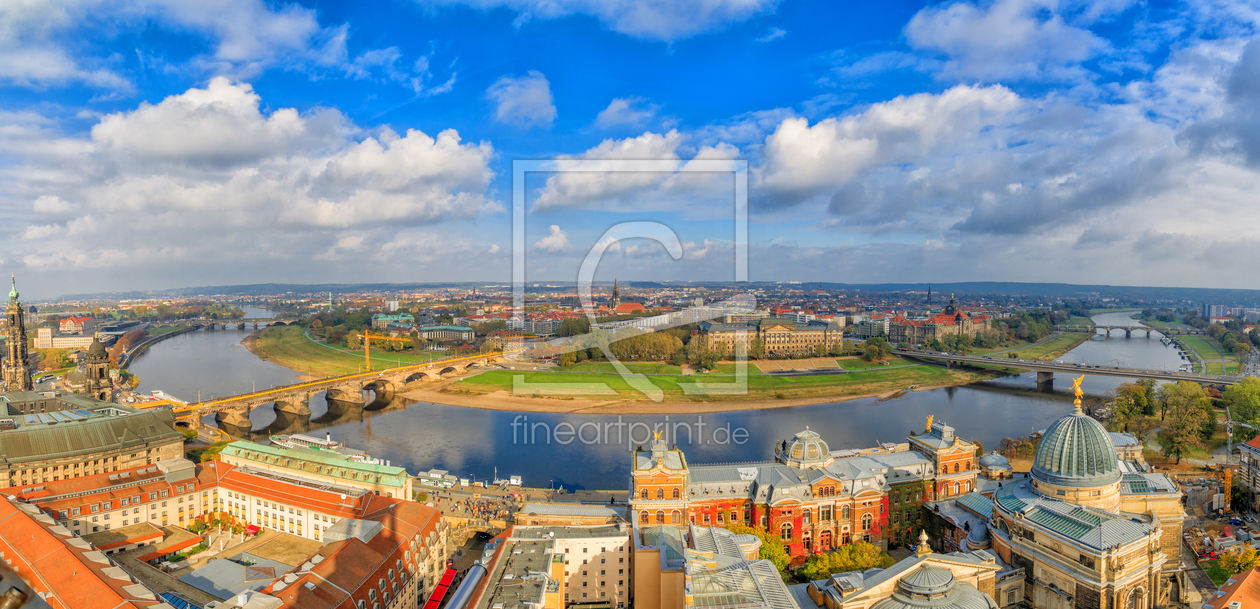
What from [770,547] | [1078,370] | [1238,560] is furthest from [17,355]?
[1078,370]

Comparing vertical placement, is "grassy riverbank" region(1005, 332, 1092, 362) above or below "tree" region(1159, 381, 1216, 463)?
below

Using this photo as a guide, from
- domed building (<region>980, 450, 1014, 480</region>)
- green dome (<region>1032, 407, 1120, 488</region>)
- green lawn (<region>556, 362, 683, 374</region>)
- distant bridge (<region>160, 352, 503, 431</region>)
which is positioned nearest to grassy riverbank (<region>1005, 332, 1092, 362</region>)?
green lawn (<region>556, 362, 683, 374</region>)

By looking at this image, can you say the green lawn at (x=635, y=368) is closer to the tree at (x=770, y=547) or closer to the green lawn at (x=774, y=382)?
the green lawn at (x=774, y=382)

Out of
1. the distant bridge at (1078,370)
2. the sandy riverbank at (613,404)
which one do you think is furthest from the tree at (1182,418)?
the sandy riverbank at (613,404)

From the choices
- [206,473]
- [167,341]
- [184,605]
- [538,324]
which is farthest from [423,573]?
[167,341]

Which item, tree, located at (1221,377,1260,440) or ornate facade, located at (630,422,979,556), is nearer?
ornate facade, located at (630,422,979,556)

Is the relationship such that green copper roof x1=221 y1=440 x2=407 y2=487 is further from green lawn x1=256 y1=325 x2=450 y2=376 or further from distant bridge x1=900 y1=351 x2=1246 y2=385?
distant bridge x1=900 y1=351 x2=1246 y2=385

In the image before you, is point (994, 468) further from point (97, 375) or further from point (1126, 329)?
point (1126, 329)
